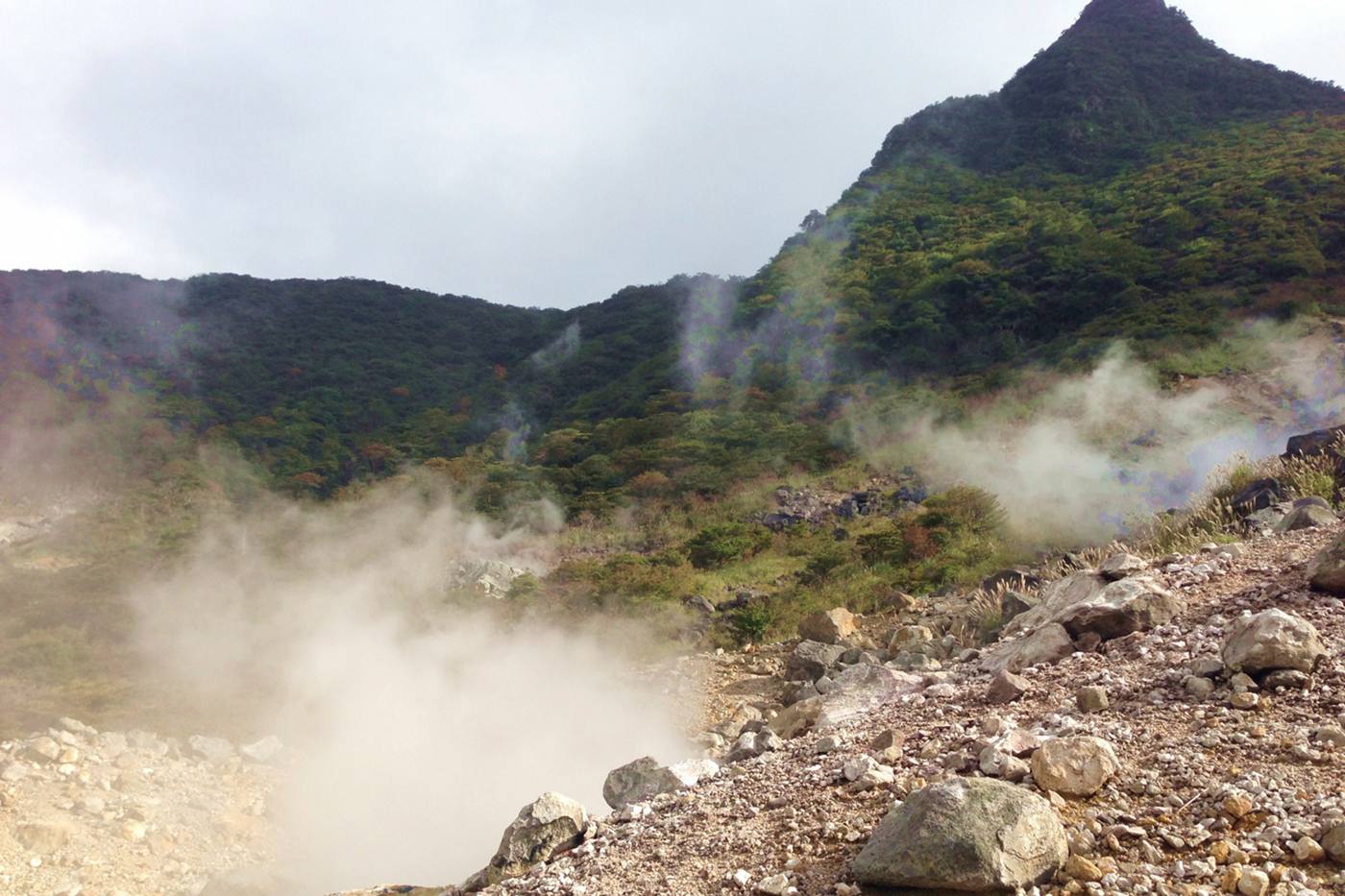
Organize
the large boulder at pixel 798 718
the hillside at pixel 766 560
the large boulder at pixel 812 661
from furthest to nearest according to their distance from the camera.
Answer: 1. the large boulder at pixel 812 661
2. the large boulder at pixel 798 718
3. the hillside at pixel 766 560

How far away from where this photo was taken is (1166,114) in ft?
131

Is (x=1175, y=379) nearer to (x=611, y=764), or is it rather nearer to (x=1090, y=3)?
(x=611, y=764)

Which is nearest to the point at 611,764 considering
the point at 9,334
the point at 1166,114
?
the point at 9,334

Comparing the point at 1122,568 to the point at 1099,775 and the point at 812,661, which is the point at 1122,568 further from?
the point at 812,661

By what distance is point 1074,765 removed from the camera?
7.12ft

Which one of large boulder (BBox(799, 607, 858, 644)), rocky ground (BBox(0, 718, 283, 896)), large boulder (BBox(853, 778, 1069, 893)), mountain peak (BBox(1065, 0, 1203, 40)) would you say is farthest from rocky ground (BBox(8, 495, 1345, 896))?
mountain peak (BBox(1065, 0, 1203, 40))

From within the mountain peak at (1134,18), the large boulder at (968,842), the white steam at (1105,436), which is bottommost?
the white steam at (1105,436)

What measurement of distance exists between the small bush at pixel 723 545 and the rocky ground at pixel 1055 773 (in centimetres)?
970

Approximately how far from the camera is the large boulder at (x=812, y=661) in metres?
6.56

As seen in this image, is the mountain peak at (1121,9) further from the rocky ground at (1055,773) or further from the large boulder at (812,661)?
the rocky ground at (1055,773)

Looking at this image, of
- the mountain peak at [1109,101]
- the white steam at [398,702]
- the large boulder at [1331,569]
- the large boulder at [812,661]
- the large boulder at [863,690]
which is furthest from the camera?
the mountain peak at [1109,101]

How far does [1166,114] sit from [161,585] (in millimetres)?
45128

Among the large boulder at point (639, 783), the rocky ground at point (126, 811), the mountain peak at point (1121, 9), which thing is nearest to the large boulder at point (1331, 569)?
the large boulder at point (639, 783)

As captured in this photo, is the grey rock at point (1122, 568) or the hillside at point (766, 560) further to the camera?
the grey rock at point (1122, 568)
